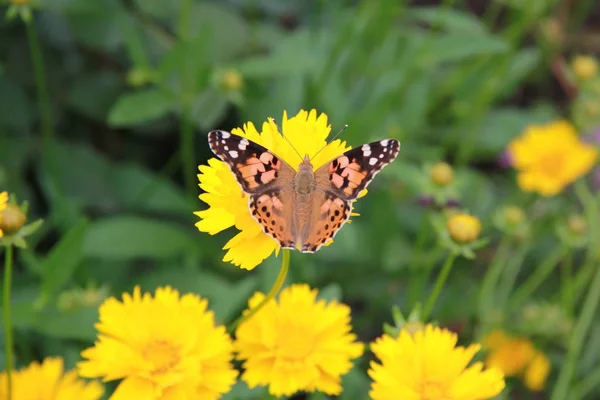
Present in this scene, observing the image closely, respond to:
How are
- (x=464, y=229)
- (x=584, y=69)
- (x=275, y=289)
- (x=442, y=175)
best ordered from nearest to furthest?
(x=275, y=289) < (x=464, y=229) < (x=442, y=175) < (x=584, y=69)

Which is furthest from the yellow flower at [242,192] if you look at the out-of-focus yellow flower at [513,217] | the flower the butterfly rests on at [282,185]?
the out-of-focus yellow flower at [513,217]

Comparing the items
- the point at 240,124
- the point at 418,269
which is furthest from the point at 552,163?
the point at 240,124

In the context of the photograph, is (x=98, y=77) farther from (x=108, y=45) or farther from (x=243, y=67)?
(x=243, y=67)

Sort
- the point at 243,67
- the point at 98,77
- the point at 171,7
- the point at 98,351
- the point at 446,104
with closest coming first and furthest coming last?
the point at 98,351
the point at 243,67
the point at 171,7
the point at 98,77
the point at 446,104

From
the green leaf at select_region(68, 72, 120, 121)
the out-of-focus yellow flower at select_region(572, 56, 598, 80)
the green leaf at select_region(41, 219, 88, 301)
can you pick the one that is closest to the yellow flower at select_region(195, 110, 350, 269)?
the green leaf at select_region(41, 219, 88, 301)

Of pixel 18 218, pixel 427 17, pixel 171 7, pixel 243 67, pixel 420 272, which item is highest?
pixel 427 17

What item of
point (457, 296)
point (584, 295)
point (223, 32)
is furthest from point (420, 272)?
point (223, 32)

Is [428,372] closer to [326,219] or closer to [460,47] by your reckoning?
[326,219]

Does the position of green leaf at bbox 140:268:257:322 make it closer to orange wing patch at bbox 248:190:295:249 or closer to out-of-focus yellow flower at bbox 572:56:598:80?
orange wing patch at bbox 248:190:295:249
